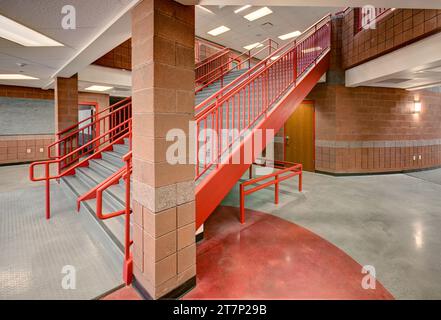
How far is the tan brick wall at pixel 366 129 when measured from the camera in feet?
21.2

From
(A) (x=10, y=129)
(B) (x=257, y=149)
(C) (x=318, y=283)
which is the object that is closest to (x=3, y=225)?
(B) (x=257, y=149)

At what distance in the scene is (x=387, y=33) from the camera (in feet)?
15.0

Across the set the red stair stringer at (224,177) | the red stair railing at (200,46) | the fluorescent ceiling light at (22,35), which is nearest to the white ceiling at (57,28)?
the fluorescent ceiling light at (22,35)

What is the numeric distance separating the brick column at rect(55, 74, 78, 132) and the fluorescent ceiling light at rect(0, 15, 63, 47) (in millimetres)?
2284

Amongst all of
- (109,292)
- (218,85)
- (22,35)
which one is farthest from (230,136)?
(218,85)

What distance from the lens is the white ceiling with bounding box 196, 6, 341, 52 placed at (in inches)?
256

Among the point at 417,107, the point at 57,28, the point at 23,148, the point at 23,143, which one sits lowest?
the point at 23,148

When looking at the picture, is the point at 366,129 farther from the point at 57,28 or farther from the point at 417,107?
the point at 57,28

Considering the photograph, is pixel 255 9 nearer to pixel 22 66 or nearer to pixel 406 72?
pixel 406 72

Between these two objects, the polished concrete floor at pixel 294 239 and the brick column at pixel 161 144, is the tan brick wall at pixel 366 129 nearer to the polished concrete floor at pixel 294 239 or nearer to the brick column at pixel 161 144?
the polished concrete floor at pixel 294 239

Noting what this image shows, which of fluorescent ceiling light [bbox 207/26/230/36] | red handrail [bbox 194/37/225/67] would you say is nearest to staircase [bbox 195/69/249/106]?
fluorescent ceiling light [bbox 207/26/230/36]

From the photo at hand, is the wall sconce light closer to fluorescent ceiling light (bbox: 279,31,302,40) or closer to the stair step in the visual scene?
fluorescent ceiling light (bbox: 279,31,302,40)

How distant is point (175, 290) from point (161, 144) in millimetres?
1205
